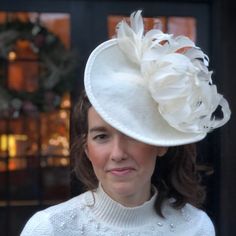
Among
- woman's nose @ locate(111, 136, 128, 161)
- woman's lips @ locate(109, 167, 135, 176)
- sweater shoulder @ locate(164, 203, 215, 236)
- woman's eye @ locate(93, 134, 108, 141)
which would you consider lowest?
sweater shoulder @ locate(164, 203, 215, 236)

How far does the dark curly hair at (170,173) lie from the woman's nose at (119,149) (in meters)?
0.26

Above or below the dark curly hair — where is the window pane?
above

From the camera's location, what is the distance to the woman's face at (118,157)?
143cm

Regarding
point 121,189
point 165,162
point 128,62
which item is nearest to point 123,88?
point 128,62

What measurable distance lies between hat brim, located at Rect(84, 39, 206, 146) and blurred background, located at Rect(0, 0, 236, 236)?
2.31m

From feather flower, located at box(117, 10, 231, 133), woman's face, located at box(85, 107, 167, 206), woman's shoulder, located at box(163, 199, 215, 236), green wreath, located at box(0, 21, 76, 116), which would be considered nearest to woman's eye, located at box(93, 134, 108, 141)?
woman's face, located at box(85, 107, 167, 206)

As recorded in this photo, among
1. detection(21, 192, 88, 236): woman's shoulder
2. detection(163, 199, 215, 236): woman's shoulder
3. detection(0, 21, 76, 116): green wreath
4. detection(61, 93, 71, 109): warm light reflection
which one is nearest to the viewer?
detection(21, 192, 88, 236): woman's shoulder

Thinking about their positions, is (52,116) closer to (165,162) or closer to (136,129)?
(165,162)

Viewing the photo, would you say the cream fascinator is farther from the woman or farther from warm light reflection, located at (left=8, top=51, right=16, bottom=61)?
warm light reflection, located at (left=8, top=51, right=16, bottom=61)

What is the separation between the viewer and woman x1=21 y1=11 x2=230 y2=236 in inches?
55.0

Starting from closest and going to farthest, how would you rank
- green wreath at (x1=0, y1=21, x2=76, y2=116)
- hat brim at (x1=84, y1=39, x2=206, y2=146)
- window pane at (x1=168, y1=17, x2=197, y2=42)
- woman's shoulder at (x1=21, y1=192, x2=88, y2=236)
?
hat brim at (x1=84, y1=39, x2=206, y2=146) → woman's shoulder at (x1=21, y1=192, x2=88, y2=236) → green wreath at (x1=0, y1=21, x2=76, y2=116) → window pane at (x1=168, y1=17, x2=197, y2=42)

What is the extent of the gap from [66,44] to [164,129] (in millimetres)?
2526

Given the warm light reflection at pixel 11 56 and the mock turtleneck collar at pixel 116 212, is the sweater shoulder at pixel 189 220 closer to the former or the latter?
the mock turtleneck collar at pixel 116 212

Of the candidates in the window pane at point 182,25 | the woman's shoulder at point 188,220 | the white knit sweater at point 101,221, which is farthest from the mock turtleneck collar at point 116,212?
the window pane at point 182,25
